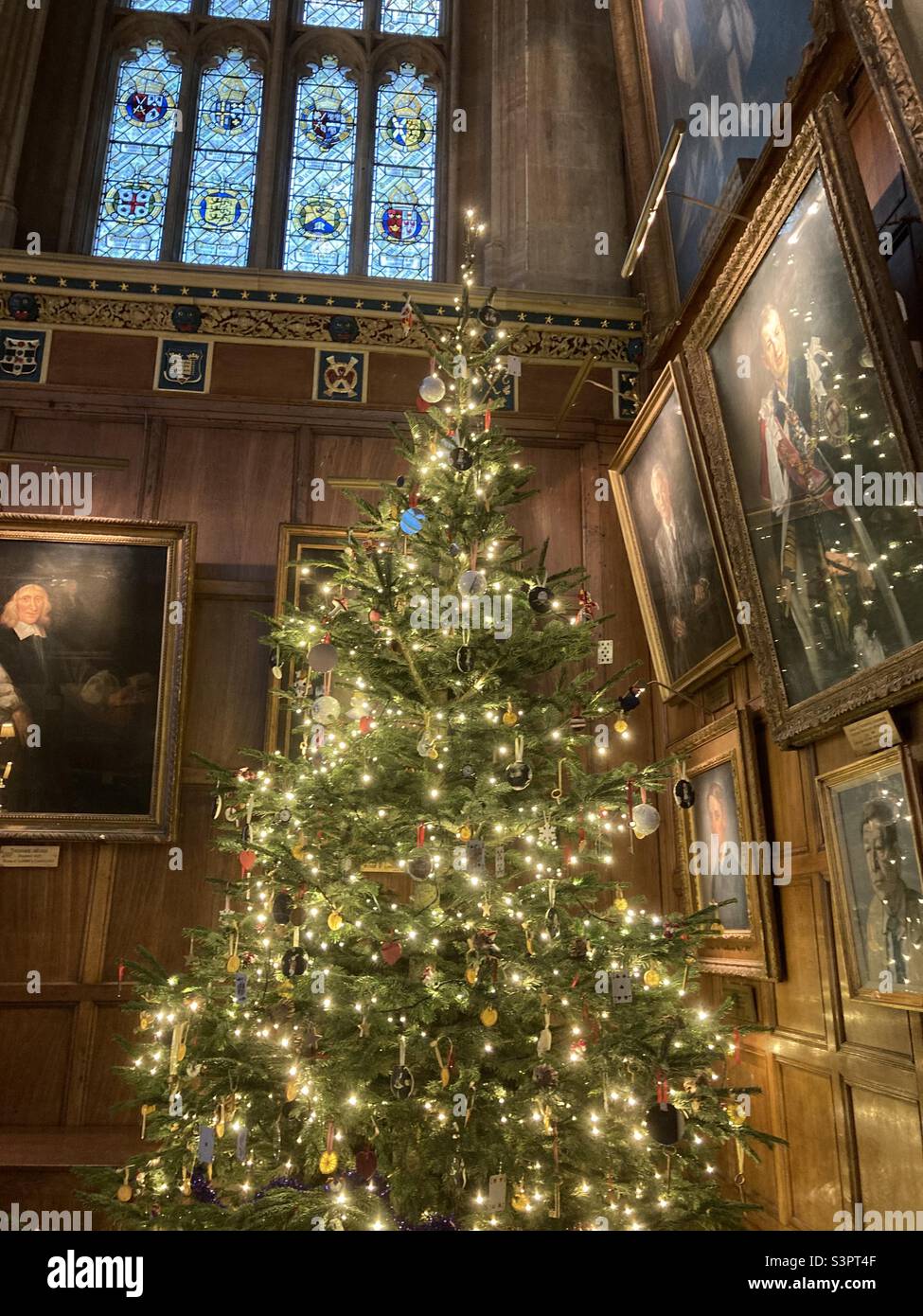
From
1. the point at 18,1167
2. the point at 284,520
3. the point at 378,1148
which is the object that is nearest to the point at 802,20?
the point at 284,520

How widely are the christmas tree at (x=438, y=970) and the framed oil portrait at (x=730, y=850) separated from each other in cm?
86

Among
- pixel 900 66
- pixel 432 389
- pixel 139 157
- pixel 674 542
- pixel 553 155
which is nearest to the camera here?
pixel 900 66

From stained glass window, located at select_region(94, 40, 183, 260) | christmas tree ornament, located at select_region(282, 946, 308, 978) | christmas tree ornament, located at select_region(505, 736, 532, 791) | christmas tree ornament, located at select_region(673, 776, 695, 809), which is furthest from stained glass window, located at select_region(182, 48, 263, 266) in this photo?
christmas tree ornament, located at select_region(282, 946, 308, 978)

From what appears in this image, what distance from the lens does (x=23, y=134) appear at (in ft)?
21.5

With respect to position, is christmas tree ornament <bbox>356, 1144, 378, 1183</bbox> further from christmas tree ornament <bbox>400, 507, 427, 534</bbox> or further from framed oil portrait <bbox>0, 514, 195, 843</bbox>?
framed oil portrait <bbox>0, 514, 195, 843</bbox>

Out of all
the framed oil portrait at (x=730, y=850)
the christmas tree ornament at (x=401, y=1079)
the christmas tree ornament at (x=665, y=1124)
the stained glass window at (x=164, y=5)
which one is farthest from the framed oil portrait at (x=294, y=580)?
the stained glass window at (x=164, y=5)

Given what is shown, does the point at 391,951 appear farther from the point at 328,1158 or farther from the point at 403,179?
the point at 403,179

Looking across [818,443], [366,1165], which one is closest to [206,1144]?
[366,1165]

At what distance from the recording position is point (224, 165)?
7.04m

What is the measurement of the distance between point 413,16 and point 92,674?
6.06 metres

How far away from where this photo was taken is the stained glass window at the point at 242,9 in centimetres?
736

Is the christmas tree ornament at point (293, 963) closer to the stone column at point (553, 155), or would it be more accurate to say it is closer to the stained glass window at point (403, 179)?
the stone column at point (553, 155)

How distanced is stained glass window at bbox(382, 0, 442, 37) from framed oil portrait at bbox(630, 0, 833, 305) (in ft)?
8.45

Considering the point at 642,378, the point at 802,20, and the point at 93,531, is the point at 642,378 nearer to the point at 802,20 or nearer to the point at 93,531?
the point at 802,20
